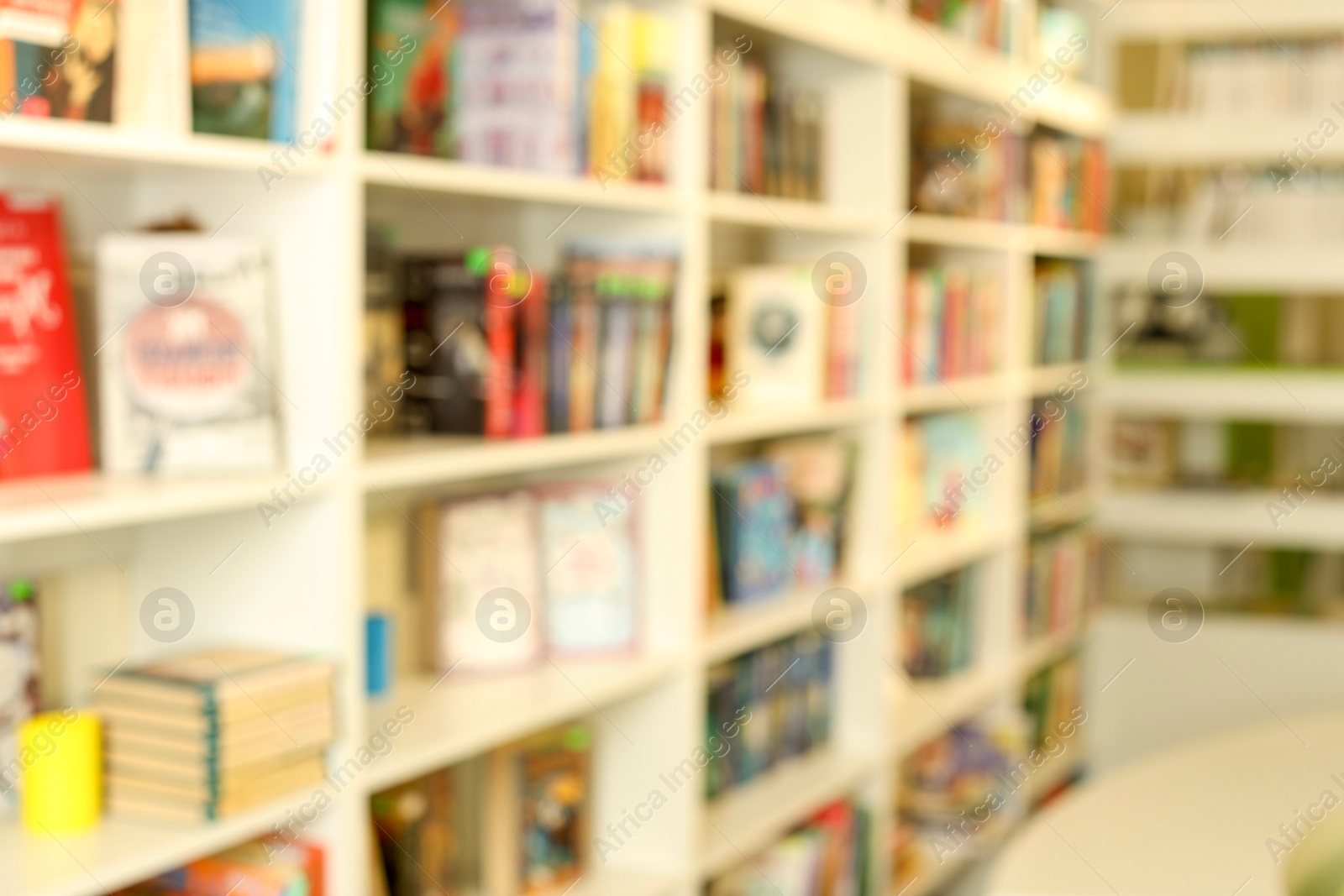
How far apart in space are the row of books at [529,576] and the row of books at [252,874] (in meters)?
0.45

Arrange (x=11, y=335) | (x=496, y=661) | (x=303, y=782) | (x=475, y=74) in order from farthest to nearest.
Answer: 1. (x=496, y=661)
2. (x=475, y=74)
3. (x=303, y=782)
4. (x=11, y=335)

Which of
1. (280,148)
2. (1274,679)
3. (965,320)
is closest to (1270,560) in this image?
(1274,679)

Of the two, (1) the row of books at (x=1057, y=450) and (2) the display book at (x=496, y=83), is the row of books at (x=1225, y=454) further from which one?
(2) the display book at (x=496, y=83)

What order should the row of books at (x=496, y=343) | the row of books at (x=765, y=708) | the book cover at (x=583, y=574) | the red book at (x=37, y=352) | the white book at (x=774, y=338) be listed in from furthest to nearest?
the white book at (x=774, y=338) → the row of books at (x=765, y=708) → the book cover at (x=583, y=574) → the row of books at (x=496, y=343) → the red book at (x=37, y=352)

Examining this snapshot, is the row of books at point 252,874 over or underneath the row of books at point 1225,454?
underneath

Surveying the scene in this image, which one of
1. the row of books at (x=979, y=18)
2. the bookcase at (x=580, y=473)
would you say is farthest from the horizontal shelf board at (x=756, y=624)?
the row of books at (x=979, y=18)

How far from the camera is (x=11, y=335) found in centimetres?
168

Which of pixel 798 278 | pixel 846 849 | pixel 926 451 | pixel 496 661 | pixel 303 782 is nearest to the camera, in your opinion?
pixel 303 782

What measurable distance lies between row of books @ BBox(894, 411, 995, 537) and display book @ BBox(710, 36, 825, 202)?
2.23ft

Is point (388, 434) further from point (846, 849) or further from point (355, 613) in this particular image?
point (846, 849)

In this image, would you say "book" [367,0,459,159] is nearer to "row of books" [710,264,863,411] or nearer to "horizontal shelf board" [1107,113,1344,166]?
"row of books" [710,264,863,411]

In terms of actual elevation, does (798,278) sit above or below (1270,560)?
above

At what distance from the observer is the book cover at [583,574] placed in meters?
2.41

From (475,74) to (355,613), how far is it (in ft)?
2.74
